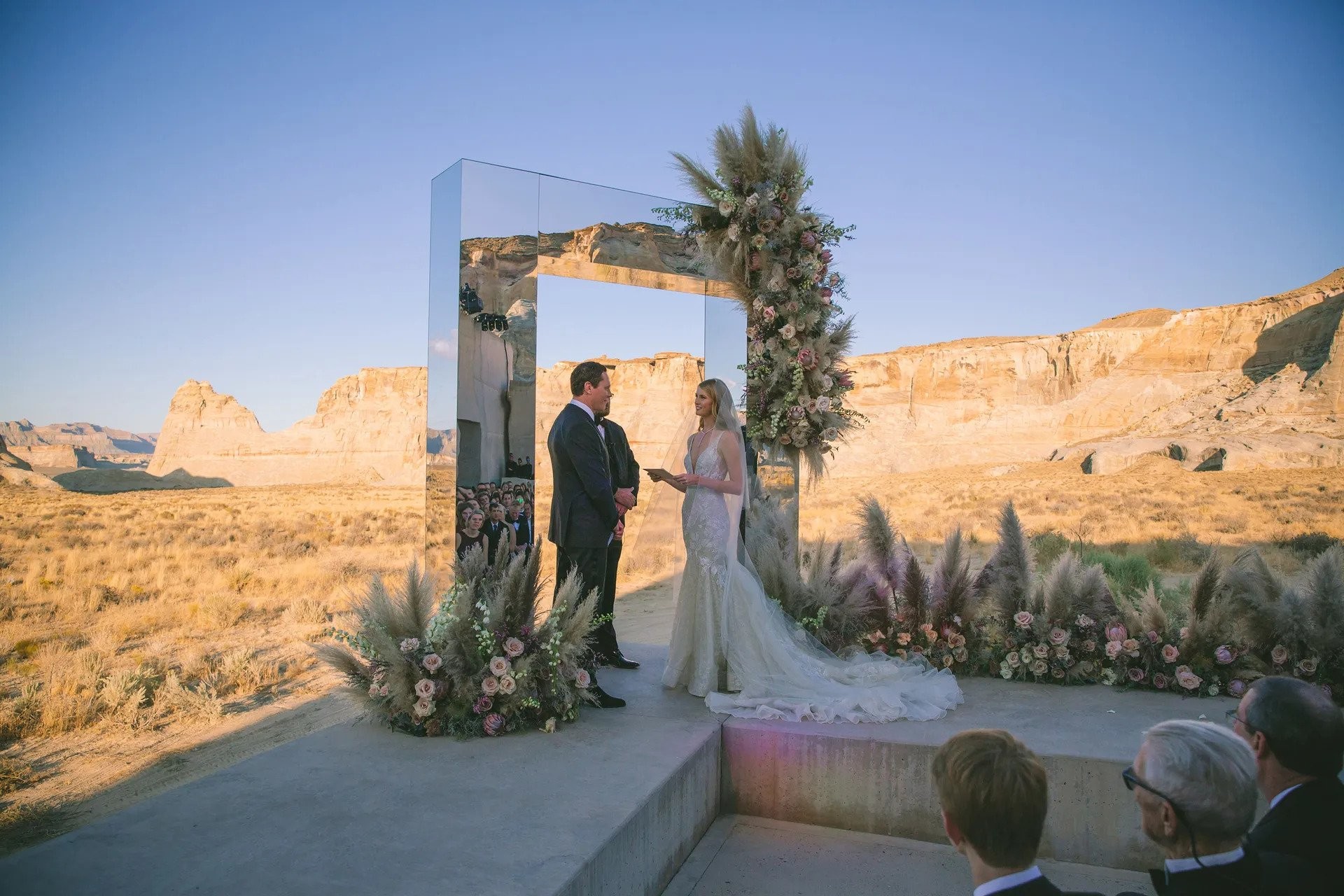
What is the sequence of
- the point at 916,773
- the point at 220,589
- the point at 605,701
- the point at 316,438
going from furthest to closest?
the point at 316,438 → the point at 220,589 → the point at 605,701 → the point at 916,773

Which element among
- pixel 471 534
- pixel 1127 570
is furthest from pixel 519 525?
pixel 1127 570

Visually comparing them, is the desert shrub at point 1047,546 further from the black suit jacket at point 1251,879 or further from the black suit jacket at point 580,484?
the black suit jacket at point 1251,879

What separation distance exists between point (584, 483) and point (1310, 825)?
4.12 metres

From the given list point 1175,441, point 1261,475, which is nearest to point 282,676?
point 1261,475

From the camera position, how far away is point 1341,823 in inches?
93.0

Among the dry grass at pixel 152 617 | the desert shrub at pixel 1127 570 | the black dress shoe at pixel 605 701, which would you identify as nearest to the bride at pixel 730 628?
the black dress shoe at pixel 605 701

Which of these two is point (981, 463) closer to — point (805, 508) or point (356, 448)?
point (805, 508)

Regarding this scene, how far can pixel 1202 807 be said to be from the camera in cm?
198

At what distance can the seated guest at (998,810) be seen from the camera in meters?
1.96

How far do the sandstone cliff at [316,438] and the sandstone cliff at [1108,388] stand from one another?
3477cm

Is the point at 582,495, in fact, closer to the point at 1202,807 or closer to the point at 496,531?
the point at 496,531

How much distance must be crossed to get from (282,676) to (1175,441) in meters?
44.4

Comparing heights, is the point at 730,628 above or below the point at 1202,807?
below

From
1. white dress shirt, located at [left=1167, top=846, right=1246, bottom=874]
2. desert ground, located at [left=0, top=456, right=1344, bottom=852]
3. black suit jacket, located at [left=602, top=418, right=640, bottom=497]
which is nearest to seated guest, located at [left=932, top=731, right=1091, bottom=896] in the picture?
white dress shirt, located at [left=1167, top=846, right=1246, bottom=874]
